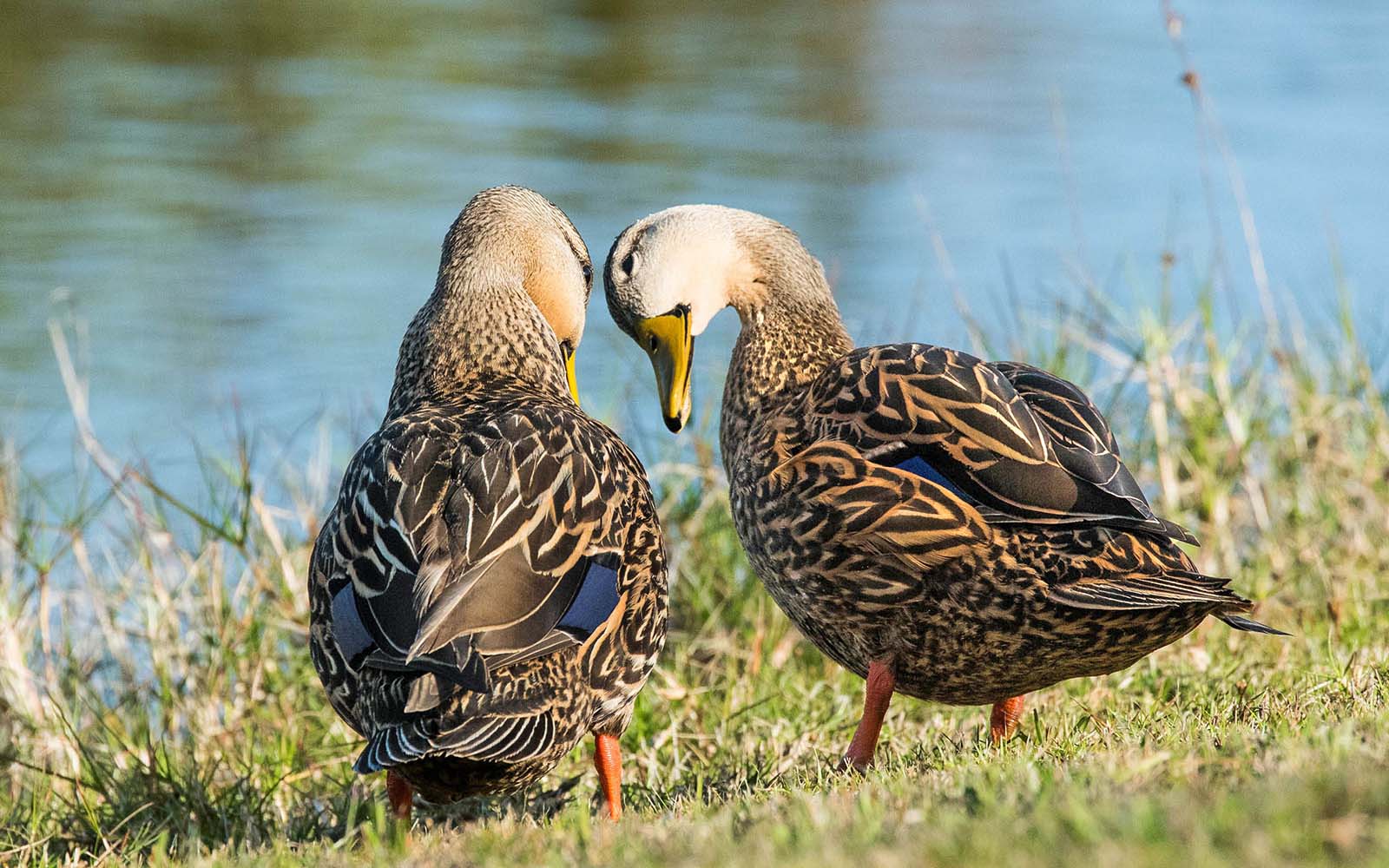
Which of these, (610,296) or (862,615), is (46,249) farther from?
(862,615)

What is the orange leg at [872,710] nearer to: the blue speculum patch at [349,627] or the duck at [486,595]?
the duck at [486,595]

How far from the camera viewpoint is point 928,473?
4.59 metres

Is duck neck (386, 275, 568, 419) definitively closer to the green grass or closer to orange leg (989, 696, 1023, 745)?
the green grass

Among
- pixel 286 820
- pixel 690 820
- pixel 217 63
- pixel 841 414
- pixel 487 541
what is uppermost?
pixel 217 63

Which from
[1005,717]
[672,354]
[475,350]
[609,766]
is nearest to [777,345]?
[672,354]

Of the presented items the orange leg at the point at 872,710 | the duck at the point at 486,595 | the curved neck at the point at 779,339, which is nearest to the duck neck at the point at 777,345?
the curved neck at the point at 779,339

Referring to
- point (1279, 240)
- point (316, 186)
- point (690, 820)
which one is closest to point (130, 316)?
point (316, 186)

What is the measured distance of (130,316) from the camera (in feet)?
41.3

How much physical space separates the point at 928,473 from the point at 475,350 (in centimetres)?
158

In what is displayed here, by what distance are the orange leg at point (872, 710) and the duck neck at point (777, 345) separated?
0.83m

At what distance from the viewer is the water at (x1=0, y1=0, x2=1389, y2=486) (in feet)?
38.0

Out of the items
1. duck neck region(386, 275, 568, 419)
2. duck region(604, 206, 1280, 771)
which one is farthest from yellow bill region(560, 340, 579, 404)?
duck region(604, 206, 1280, 771)

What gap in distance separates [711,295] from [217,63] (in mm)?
16292

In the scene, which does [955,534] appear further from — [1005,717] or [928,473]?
[1005,717]
